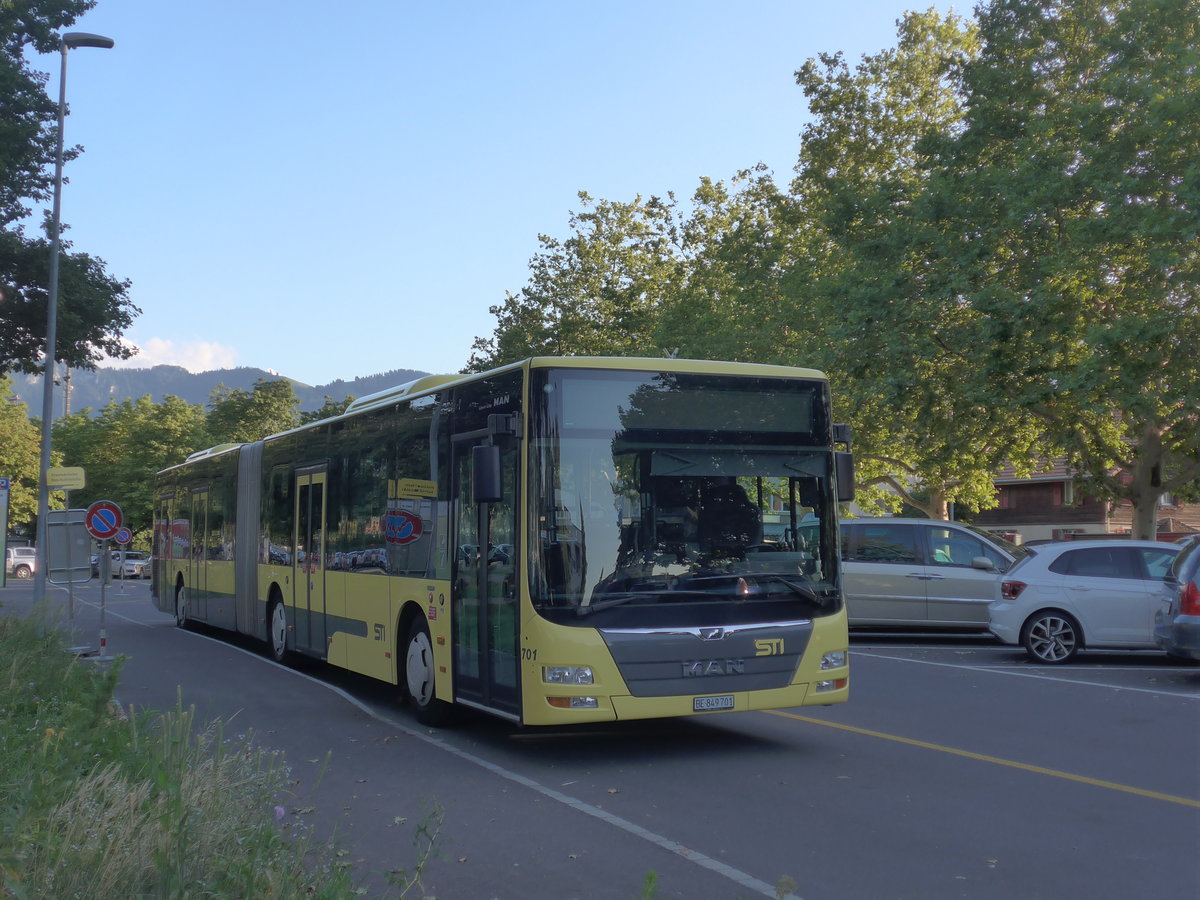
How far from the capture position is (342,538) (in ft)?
45.5

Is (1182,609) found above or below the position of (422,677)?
above

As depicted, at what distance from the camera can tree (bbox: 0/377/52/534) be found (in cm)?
7181

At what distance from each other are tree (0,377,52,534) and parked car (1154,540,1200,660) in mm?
66197

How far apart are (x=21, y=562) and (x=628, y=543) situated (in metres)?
64.0

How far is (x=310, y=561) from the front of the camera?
15141 millimetres

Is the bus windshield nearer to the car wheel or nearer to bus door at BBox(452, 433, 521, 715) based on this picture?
bus door at BBox(452, 433, 521, 715)

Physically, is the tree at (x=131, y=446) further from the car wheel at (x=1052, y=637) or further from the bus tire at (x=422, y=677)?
the bus tire at (x=422, y=677)

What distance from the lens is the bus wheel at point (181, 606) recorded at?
2398 centimetres

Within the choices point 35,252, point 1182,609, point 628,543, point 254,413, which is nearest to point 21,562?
point 254,413

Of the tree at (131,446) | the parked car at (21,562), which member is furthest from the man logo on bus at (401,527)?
the tree at (131,446)

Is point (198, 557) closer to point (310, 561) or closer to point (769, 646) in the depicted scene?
point (310, 561)

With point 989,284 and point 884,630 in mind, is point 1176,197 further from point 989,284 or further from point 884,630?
point 884,630

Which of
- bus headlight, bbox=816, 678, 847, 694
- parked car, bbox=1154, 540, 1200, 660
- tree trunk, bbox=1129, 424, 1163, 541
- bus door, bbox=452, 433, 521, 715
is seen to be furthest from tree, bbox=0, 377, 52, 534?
bus headlight, bbox=816, 678, 847, 694

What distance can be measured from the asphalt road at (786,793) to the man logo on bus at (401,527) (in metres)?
1.71
